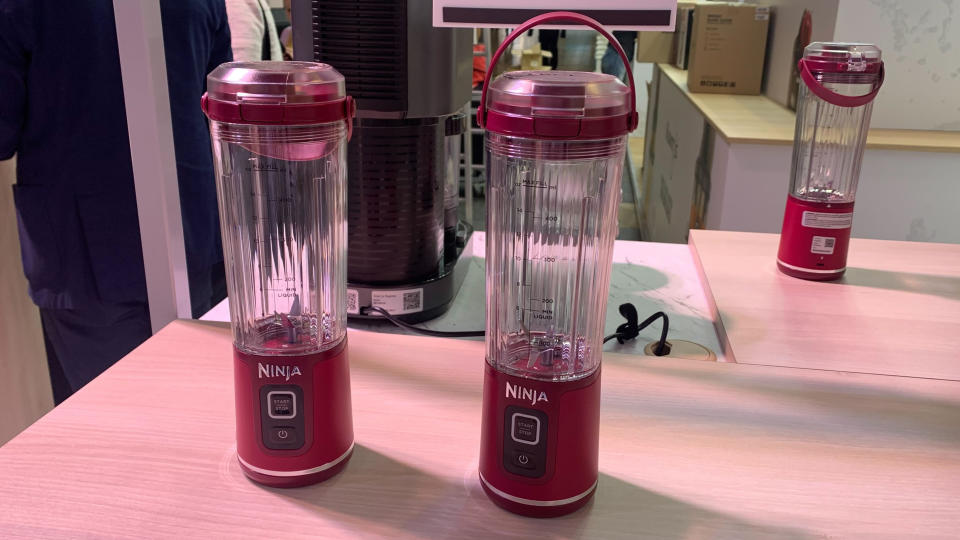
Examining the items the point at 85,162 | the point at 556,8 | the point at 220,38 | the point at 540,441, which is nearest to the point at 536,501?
the point at 540,441

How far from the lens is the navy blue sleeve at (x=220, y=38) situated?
155 centimetres

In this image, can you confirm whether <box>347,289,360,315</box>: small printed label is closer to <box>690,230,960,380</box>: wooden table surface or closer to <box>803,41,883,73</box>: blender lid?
<box>690,230,960,380</box>: wooden table surface

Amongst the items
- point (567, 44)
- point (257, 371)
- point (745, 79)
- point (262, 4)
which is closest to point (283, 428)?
point (257, 371)

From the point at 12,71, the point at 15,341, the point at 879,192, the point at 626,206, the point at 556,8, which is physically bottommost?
the point at 626,206

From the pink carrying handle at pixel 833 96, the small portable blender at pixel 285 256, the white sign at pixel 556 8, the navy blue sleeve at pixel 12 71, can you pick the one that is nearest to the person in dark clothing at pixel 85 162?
the navy blue sleeve at pixel 12 71

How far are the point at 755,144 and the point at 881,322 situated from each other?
1.14m

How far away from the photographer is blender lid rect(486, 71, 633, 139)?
0.46 meters

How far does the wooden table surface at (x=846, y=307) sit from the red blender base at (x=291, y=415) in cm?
46

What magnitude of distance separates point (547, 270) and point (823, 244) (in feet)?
2.12

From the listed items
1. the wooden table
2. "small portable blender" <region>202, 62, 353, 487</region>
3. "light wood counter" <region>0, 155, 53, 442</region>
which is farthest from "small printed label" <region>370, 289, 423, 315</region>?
the wooden table

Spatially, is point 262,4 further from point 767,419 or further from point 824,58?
point 767,419

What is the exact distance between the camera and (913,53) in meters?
2.04

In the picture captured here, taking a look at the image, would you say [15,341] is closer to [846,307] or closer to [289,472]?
[289,472]

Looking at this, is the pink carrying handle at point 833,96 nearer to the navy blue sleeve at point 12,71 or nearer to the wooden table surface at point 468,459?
the wooden table surface at point 468,459
